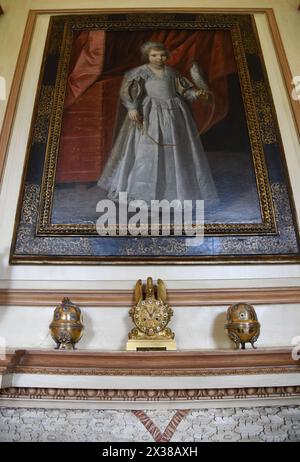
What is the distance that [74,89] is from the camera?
13.9 ft

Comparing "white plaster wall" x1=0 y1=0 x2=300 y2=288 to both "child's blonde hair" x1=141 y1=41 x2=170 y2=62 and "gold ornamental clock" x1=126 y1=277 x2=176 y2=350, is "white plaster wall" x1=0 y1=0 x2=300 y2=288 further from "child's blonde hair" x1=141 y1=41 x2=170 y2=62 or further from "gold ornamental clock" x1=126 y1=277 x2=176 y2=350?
"child's blonde hair" x1=141 y1=41 x2=170 y2=62

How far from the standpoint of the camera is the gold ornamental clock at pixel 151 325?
2.83m

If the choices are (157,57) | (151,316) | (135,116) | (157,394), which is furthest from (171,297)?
(157,57)

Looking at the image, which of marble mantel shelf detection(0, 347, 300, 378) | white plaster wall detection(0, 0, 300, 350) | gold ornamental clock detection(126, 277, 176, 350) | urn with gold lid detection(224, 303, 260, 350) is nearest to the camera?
marble mantel shelf detection(0, 347, 300, 378)

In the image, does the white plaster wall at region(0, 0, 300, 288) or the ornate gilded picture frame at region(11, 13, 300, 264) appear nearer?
the white plaster wall at region(0, 0, 300, 288)

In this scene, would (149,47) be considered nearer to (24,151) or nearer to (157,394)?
(24,151)

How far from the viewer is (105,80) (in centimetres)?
430

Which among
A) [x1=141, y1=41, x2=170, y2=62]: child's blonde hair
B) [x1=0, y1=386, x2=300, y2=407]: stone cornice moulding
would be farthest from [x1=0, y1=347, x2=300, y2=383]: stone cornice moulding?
[x1=141, y1=41, x2=170, y2=62]: child's blonde hair

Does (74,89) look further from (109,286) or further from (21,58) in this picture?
(109,286)

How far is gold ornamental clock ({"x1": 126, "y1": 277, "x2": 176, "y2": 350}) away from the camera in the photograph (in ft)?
9.29

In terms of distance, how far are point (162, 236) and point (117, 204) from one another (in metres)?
0.48

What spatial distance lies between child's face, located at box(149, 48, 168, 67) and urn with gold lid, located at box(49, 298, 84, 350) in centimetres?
284

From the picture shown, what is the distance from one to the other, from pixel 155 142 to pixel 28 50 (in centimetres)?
182

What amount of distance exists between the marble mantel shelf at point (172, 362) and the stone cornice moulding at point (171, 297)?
578mm
